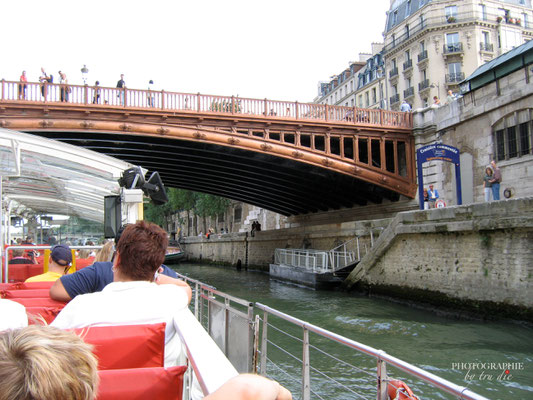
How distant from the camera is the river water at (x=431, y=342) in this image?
5.98 m

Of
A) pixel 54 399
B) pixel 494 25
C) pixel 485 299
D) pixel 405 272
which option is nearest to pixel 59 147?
pixel 54 399

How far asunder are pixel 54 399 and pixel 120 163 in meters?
6.38

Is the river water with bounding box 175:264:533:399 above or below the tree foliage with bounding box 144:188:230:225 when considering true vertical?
below

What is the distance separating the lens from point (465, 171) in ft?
58.0

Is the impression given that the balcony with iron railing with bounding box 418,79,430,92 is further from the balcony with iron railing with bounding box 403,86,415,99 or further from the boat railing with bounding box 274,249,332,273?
the boat railing with bounding box 274,249,332,273

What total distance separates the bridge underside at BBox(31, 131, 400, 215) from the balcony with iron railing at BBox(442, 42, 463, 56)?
54.9 feet

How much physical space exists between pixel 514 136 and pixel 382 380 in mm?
15514

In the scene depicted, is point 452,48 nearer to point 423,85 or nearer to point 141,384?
point 423,85

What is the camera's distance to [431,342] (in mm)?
8203

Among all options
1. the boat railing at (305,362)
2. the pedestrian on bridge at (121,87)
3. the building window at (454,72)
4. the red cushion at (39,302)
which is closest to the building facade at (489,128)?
the boat railing at (305,362)

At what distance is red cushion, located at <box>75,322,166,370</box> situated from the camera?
6.41ft

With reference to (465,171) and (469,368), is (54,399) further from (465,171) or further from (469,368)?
(465,171)

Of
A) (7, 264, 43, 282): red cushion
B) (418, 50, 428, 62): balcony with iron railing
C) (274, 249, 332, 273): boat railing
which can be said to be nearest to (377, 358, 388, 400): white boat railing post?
(7, 264, 43, 282): red cushion

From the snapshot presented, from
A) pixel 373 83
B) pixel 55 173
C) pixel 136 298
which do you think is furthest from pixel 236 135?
pixel 373 83
